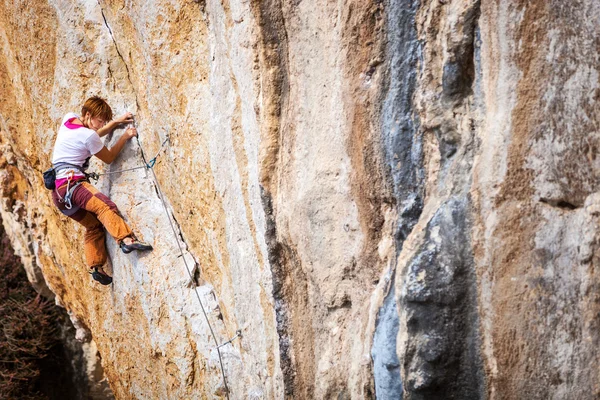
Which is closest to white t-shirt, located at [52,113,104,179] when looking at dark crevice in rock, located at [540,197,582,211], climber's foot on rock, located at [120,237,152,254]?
climber's foot on rock, located at [120,237,152,254]

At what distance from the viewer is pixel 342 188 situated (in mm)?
2975

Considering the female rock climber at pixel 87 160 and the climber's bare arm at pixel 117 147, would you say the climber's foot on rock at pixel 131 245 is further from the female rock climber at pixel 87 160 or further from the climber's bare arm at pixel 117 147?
the climber's bare arm at pixel 117 147

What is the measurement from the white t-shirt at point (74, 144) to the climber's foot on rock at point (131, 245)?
22.5 inches

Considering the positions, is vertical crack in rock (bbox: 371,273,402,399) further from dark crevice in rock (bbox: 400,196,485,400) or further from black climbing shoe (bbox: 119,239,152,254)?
black climbing shoe (bbox: 119,239,152,254)

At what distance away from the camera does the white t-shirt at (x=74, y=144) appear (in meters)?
4.10

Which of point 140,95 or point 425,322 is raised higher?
point 140,95

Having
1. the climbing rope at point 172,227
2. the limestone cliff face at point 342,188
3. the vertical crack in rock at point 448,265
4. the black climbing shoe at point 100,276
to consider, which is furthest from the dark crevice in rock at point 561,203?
the black climbing shoe at point 100,276

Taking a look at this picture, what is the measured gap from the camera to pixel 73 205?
4273 mm

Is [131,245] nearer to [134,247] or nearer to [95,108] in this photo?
[134,247]

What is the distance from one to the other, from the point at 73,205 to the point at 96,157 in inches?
15.7

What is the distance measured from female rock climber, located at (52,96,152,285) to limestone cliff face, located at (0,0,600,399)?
124 mm

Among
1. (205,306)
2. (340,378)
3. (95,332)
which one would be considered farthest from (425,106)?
(95,332)

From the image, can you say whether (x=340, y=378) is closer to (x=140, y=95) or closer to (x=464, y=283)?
(x=464, y=283)

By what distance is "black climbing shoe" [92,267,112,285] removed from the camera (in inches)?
175
